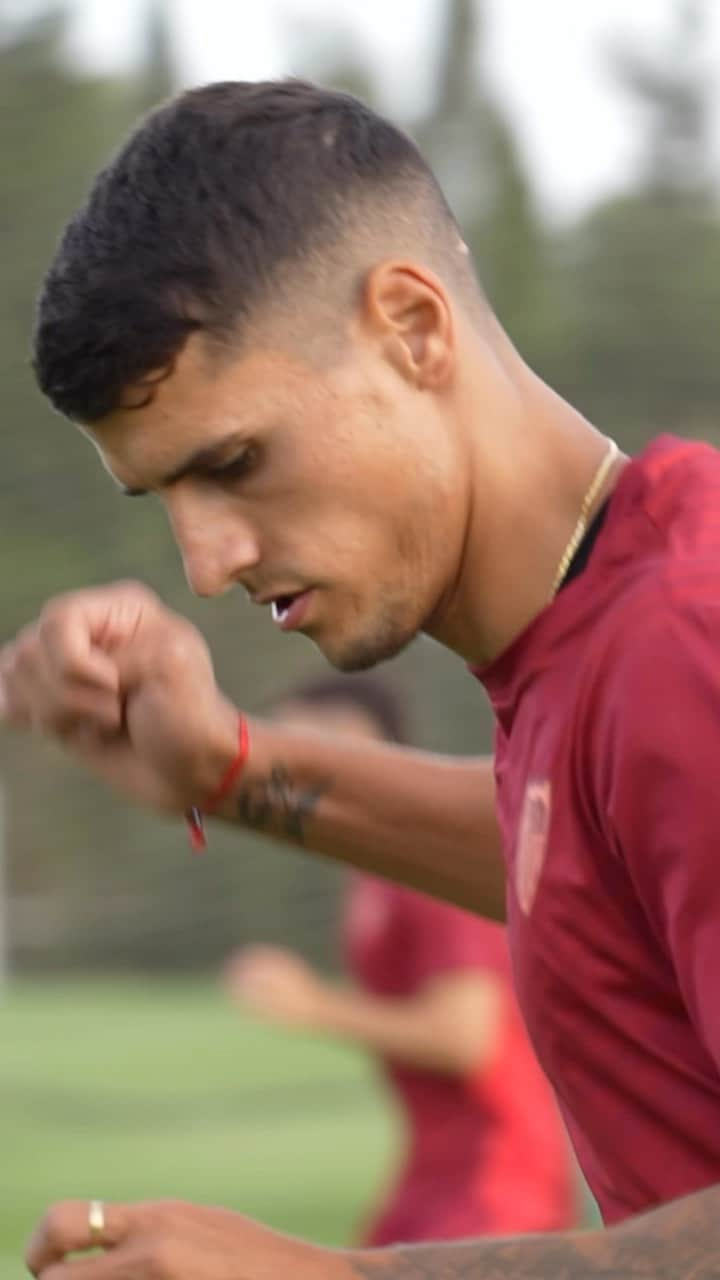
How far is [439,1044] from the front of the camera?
7879 millimetres

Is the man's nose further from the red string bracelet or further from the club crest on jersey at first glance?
the red string bracelet

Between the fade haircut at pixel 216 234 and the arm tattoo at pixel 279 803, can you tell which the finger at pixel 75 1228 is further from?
the arm tattoo at pixel 279 803

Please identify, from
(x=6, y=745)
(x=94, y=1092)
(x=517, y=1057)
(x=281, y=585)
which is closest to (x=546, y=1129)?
(x=517, y=1057)

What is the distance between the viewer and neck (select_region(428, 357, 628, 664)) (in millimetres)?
3039

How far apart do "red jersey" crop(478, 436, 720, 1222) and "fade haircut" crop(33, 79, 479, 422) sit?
45cm

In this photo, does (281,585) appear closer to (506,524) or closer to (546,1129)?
(506,524)

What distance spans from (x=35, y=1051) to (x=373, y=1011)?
13368 mm

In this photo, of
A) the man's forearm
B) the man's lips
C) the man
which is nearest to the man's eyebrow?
the man

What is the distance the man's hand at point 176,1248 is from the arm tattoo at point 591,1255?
0.07m

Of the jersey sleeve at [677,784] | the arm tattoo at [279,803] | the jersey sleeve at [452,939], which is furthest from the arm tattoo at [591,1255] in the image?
the jersey sleeve at [452,939]

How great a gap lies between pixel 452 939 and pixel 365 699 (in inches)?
31.4

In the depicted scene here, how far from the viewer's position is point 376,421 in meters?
3.04

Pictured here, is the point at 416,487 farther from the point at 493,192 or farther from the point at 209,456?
the point at 493,192

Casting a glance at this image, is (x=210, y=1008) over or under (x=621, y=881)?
under
